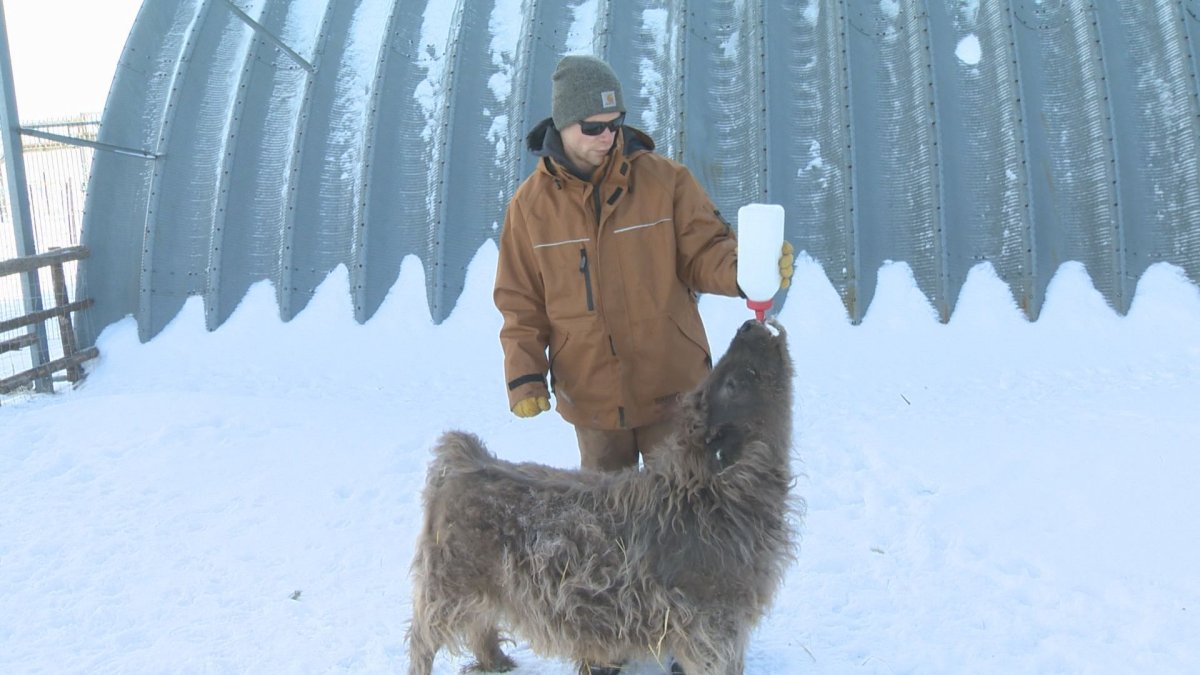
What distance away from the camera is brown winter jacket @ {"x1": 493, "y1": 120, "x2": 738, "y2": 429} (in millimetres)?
3279

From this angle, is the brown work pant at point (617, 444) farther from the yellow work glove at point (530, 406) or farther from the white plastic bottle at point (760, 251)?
the white plastic bottle at point (760, 251)

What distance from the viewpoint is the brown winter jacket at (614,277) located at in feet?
10.8

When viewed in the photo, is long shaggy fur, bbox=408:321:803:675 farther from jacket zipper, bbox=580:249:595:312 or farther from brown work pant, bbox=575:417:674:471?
jacket zipper, bbox=580:249:595:312

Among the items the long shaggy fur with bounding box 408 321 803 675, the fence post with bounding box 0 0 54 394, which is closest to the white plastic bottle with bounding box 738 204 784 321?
the long shaggy fur with bounding box 408 321 803 675

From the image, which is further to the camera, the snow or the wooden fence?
the wooden fence

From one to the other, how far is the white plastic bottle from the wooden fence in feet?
26.0

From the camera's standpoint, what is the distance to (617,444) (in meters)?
3.66

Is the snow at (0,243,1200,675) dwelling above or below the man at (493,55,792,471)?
below

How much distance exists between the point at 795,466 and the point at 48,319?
7711 mm

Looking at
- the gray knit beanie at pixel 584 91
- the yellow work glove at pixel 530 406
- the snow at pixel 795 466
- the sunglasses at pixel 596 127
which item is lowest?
the snow at pixel 795 466

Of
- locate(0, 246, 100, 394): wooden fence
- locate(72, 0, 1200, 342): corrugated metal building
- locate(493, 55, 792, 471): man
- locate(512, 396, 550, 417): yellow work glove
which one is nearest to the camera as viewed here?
locate(493, 55, 792, 471): man

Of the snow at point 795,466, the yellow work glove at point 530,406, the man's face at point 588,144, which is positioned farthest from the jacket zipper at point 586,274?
the snow at point 795,466

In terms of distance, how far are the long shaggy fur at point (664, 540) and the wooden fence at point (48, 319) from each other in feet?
23.8

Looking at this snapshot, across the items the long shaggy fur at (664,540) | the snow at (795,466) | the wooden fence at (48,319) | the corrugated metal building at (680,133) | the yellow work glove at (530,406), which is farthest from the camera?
the corrugated metal building at (680,133)
